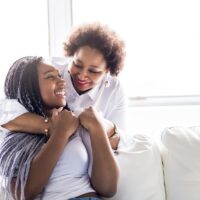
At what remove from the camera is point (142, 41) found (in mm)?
2086

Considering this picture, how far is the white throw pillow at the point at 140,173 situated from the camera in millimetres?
1349

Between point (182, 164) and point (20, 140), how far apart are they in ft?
2.14

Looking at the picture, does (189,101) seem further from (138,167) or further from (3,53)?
(3,53)

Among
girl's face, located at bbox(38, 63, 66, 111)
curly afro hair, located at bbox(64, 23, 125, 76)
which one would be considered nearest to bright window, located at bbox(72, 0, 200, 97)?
curly afro hair, located at bbox(64, 23, 125, 76)

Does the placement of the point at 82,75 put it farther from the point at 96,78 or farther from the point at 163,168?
the point at 163,168

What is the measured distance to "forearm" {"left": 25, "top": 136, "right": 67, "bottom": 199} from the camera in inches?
47.1

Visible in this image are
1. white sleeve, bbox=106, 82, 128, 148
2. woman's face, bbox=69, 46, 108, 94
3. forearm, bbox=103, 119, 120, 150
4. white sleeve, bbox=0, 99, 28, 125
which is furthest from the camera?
white sleeve, bbox=106, 82, 128, 148

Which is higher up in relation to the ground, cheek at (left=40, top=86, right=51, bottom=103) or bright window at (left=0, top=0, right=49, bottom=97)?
bright window at (left=0, top=0, right=49, bottom=97)

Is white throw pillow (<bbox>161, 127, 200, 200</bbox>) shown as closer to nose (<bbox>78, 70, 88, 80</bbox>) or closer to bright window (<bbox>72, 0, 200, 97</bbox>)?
nose (<bbox>78, 70, 88, 80</bbox>)

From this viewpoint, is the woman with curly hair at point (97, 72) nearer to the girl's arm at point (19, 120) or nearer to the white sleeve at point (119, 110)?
the white sleeve at point (119, 110)

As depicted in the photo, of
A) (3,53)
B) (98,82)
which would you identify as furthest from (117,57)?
(3,53)

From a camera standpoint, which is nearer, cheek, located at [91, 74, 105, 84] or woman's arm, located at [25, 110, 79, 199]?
woman's arm, located at [25, 110, 79, 199]

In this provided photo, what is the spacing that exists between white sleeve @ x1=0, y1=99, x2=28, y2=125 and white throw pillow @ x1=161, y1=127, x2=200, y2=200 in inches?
24.4

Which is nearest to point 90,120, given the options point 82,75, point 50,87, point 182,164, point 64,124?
point 64,124
